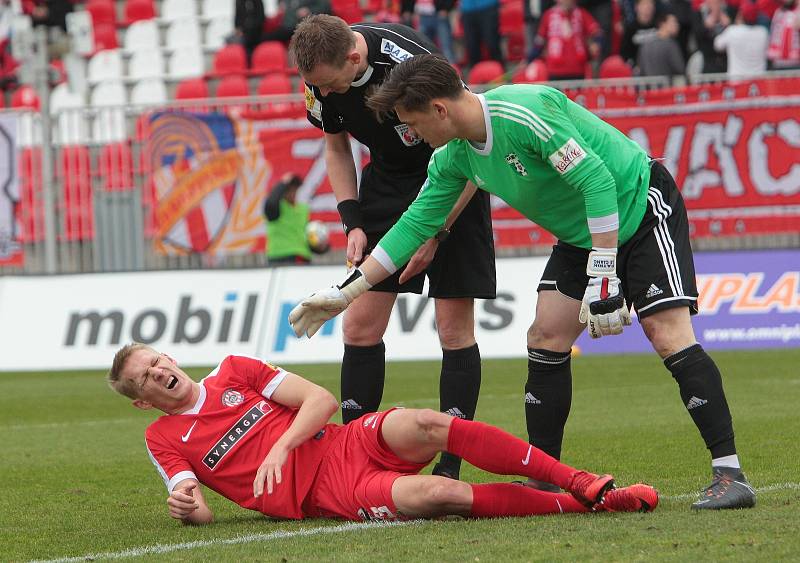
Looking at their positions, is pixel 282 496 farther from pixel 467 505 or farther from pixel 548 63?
pixel 548 63

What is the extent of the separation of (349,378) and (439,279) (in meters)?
0.65

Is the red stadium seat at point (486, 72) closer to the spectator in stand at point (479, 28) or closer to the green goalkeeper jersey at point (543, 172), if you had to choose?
the spectator in stand at point (479, 28)

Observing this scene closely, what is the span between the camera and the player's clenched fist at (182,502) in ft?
17.2

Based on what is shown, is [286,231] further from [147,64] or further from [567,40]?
[147,64]

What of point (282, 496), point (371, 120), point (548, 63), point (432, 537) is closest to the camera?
point (432, 537)

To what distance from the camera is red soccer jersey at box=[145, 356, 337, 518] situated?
18.0 ft

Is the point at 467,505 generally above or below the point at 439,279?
below

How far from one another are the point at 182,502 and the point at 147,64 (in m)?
17.4

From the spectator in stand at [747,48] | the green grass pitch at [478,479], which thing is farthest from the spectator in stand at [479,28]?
the green grass pitch at [478,479]

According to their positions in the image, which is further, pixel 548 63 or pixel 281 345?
pixel 548 63

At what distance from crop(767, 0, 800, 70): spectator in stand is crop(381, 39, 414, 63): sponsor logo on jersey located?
1136 centimetres

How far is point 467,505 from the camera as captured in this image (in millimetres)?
5141

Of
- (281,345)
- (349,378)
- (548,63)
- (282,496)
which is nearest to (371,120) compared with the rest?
(349,378)

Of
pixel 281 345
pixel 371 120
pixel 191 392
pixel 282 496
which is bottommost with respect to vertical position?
pixel 281 345
